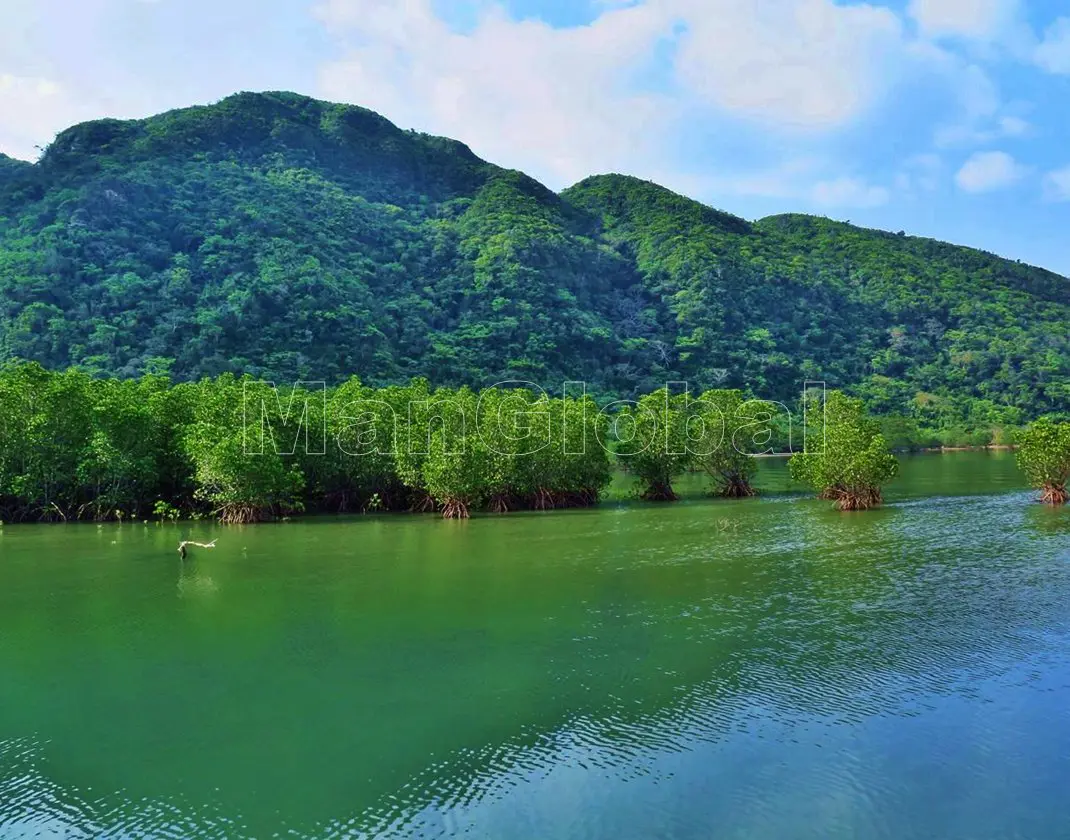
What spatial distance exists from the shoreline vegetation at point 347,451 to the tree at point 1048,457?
72 mm

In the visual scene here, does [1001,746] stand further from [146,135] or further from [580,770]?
[146,135]

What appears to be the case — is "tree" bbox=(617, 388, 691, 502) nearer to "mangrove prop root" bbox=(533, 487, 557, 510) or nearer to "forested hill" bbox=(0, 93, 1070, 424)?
"mangrove prop root" bbox=(533, 487, 557, 510)

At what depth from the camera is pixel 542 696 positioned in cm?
1234

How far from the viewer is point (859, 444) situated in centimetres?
3591

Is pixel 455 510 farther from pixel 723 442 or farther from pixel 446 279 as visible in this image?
pixel 446 279

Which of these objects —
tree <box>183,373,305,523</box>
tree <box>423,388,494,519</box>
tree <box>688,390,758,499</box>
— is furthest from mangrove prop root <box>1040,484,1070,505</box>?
tree <box>183,373,305,523</box>

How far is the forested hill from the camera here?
7162 centimetres

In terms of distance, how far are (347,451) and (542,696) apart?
87.6ft

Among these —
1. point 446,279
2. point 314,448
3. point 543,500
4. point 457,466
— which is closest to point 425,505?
point 457,466

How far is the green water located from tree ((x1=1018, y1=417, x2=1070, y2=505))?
12.4 metres

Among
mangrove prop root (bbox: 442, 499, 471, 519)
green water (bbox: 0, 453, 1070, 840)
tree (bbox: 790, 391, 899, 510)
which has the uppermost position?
tree (bbox: 790, 391, 899, 510)

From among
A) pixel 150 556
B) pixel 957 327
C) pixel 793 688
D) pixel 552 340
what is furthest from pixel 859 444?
pixel 957 327

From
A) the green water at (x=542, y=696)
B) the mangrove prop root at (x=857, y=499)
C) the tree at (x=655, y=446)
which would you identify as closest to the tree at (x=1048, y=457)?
the mangrove prop root at (x=857, y=499)

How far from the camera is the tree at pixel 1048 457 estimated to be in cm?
3441
